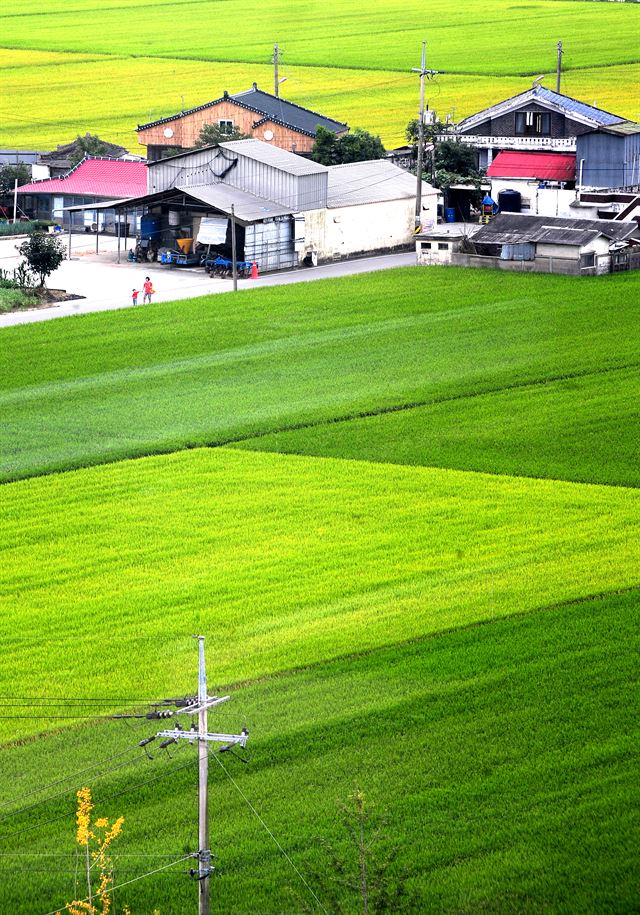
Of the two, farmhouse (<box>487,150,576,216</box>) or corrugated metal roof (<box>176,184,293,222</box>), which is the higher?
farmhouse (<box>487,150,576,216</box>)

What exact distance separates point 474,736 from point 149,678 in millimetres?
5093

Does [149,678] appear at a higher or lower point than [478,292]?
lower

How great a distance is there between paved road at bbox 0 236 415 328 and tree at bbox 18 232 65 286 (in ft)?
4.99

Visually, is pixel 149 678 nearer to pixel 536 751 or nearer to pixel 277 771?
pixel 277 771

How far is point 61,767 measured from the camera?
69.1 ft

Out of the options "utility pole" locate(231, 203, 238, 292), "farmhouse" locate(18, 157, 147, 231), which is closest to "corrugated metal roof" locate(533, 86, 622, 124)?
"farmhouse" locate(18, 157, 147, 231)

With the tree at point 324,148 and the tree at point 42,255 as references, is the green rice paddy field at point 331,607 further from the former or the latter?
the tree at point 324,148

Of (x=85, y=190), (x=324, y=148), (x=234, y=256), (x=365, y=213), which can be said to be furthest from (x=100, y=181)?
(x=234, y=256)

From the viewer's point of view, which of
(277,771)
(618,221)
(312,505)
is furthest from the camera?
(618,221)

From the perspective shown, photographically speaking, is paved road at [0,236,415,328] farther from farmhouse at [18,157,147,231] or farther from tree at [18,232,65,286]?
farmhouse at [18,157,147,231]

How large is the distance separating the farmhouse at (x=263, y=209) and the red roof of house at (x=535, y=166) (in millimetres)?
9648

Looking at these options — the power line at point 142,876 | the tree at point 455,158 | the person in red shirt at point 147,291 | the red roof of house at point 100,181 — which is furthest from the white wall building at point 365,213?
the power line at point 142,876

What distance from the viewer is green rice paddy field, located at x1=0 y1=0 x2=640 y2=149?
10769 centimetres

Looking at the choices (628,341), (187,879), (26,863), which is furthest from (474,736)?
(628,341)
